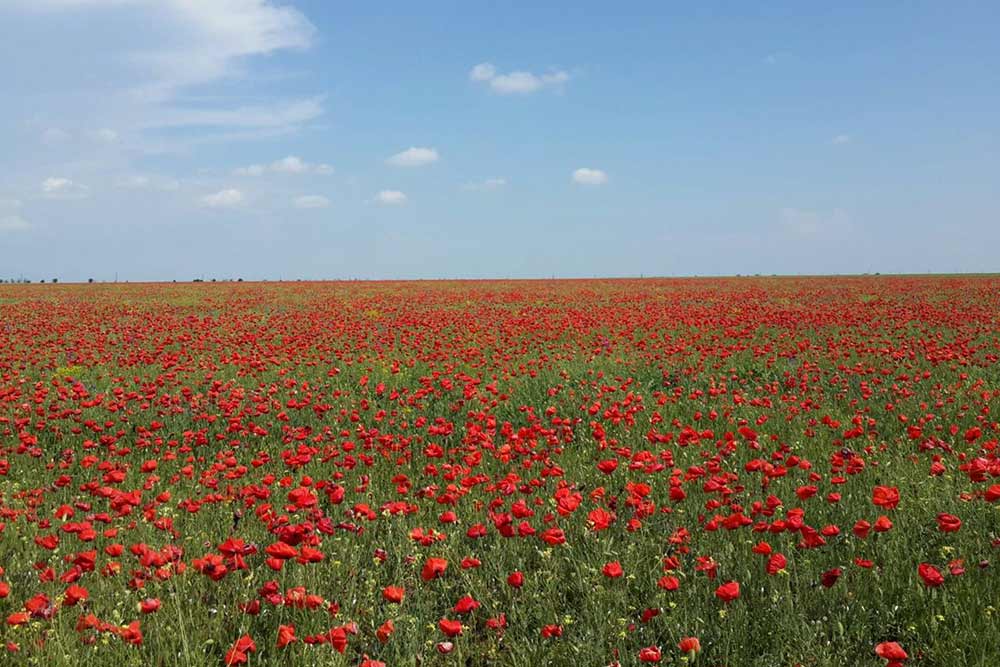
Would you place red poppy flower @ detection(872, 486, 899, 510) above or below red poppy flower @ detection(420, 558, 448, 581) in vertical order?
above

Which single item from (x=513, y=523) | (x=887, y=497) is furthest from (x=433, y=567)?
(x=887, y=497)

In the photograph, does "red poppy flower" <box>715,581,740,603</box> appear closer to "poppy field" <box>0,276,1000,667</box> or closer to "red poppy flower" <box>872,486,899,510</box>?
"poppy field" <box>0,276,1000,667</box>

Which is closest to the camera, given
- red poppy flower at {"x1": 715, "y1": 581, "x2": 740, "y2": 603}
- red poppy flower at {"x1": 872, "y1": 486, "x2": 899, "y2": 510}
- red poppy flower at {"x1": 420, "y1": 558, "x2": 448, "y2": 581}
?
red poppy flower at {"x1": 715, "y1": 581, "x2": 740, "y2": 603}

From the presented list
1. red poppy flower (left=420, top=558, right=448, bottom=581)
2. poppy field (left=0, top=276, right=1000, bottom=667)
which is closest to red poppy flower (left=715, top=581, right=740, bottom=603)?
poppy field (left=0, top=276, right=1000, bottom=667)

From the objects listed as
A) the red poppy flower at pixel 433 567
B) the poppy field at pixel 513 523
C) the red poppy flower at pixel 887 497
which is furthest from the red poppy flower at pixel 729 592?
the red poppy flower at pixel 433 567

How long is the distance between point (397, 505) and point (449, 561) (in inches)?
18.9

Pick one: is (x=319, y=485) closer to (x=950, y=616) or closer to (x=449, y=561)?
(x=449, y=561)

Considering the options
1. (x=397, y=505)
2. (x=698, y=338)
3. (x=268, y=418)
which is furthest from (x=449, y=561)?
(x=698, y=338)

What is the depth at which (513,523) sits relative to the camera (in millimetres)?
4961

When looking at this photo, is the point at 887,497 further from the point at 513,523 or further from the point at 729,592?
the point at 513,523

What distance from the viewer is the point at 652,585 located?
3988 millimetres

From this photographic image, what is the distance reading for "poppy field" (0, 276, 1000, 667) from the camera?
339 centimetres

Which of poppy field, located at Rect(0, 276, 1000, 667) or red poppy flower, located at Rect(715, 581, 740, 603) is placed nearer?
red poppy flower, located at Rect(715, 581, 740, 603)

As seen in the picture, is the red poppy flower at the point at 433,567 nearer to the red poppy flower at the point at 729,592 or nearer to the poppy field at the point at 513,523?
the poppy field at the point at 513,523
